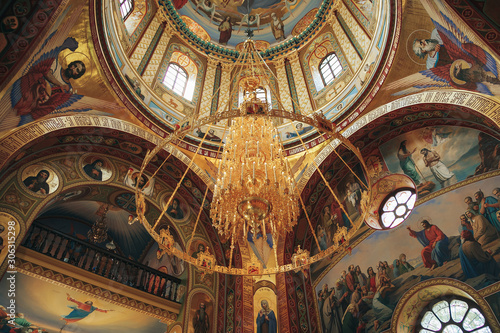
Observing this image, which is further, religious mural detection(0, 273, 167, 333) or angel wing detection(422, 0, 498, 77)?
religious mural detection(0, 273, 167, 333)

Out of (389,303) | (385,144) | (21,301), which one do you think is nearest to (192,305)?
(21,301)

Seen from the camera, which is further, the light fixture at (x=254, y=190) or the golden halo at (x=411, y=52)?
the golden halo at (x=411, y=52)

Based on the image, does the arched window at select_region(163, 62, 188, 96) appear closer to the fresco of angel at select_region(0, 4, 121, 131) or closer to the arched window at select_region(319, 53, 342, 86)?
the fresco of angel at select_region(0, 4, 121, 131)

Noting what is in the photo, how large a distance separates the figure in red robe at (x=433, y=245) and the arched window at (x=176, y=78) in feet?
25.9

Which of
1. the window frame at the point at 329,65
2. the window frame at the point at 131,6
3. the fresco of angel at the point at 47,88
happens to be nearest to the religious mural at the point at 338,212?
the window frame at the point at 329,65

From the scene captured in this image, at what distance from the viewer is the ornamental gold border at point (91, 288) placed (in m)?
8.00

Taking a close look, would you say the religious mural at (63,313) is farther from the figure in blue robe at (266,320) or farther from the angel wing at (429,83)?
the angel wing at (429,83)

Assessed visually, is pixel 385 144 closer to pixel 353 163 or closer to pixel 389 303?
pixel 353 163

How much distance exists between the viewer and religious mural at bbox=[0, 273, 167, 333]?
7.84m

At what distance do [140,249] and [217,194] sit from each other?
6248 mm

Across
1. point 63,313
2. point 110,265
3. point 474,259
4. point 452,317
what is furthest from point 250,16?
point 452,317

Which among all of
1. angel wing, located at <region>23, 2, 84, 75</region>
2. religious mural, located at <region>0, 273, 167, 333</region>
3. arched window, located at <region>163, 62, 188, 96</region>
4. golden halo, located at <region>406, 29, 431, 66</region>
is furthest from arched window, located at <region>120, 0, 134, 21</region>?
golden halo, located at <region>406, 29, 431, 66</region>

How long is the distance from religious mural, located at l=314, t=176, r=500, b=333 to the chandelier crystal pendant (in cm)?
262

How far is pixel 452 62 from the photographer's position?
7.71 metres
